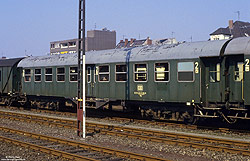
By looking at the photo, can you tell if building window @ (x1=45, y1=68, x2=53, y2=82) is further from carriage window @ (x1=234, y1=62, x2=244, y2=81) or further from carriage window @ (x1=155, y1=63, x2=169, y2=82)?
carriage window @ (x1=234, y1=62, x2=244, y2=81)

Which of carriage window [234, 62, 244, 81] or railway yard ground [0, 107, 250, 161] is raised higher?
carriage window [234, 62, 244, 81]

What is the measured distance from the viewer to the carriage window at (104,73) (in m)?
19.5

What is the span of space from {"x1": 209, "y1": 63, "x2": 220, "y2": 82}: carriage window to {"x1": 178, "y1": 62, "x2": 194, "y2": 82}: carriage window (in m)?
0.84

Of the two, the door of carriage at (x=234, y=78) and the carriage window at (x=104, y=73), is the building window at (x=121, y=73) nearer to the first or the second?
the carriage window at (x=104, y=73)

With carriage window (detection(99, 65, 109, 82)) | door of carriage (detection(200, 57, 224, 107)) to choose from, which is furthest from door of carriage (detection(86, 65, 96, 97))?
door of carriage (detection(200, 57, 224, 107))

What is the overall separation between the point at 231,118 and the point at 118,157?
257 inches

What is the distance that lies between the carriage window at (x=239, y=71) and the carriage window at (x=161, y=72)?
3508 mm

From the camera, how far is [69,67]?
2183 cm

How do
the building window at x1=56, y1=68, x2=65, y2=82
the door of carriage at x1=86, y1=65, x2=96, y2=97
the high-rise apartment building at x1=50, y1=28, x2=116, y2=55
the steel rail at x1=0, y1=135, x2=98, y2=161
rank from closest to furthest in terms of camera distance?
the steel rail at x1=0, y1=135, x2=98, y2=161 < the door of carriage at x1=86, y1=65, x2=96, y2=97 < the building window at x1=56, y1=68, x2=65, y2=82 < the high-rise apartment building at x1=50, y1=28, x2=116, y2=55

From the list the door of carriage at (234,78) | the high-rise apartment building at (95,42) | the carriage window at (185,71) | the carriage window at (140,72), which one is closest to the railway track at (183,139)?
the door of carriage at (234,78)

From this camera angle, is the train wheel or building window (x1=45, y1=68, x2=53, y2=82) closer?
the train wheel

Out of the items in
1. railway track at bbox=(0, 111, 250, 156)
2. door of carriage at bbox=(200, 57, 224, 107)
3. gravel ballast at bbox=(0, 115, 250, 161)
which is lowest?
gravel ballast at bbox=(0, 115, 250, 161)

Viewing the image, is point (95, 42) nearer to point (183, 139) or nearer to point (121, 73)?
point (121, 73)

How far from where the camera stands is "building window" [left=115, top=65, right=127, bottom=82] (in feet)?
60.7
